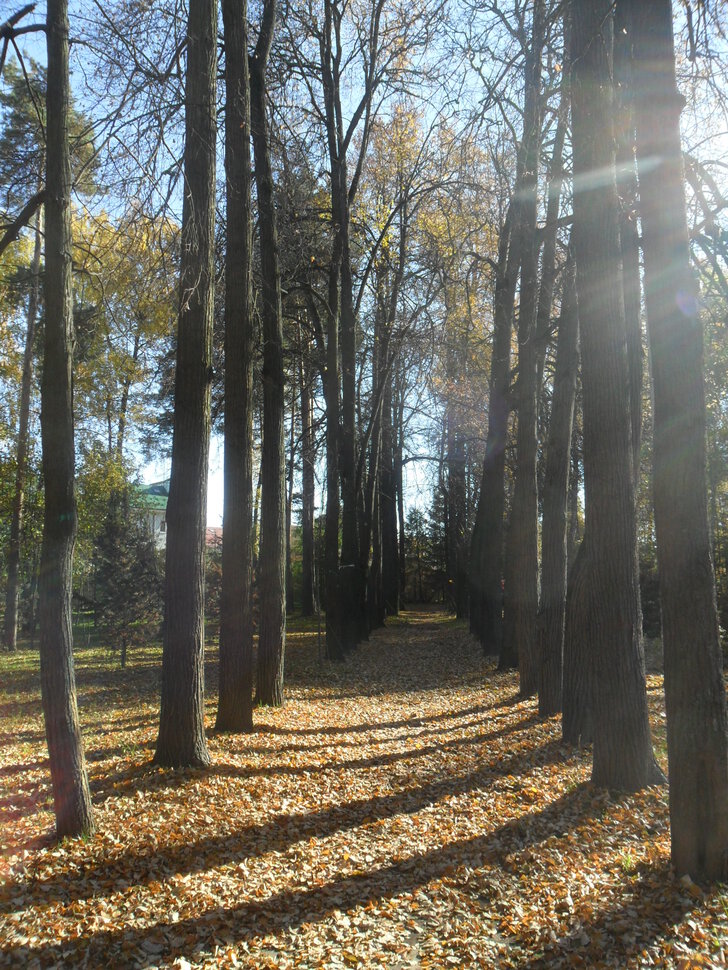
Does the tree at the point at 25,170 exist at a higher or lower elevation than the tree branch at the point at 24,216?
higher

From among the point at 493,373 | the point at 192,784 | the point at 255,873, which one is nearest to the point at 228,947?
the point at 255,873

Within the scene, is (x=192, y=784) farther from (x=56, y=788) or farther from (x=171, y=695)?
(x=56, y=788)

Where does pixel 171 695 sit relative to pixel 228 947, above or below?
above

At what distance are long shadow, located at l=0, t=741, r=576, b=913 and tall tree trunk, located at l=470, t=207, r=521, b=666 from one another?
8454mm

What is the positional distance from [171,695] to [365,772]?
2.32 m

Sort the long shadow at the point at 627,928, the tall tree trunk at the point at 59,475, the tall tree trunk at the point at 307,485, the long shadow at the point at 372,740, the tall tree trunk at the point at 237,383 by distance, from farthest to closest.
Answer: the tall tree trunk at the point at 307,485
the tall tree trunk at the point at 237,383
the long shadow at the point at 372,740
the tall tree trunk at the point at 59,475
the long shadow at the point at 627,928

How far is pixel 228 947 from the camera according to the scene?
167 inches

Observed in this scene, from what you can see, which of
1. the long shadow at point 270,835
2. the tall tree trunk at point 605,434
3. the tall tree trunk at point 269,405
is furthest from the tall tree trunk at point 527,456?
the tall tree trunk at point 605,434

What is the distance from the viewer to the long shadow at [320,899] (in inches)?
163

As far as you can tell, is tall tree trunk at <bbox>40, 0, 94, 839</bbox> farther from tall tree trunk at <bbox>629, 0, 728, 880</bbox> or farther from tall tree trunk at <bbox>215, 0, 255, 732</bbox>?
tall tree trunk at <bbox>629, 0, 728, 880</bbox>

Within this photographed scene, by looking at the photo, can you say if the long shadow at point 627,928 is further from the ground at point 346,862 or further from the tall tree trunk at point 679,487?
the tall tree trunk at point 679,487

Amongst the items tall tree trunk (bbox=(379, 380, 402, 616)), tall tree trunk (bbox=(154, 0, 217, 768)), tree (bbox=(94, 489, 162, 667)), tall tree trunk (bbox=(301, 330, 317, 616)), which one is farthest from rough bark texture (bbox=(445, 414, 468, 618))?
tall tree trunk (bbox=(154, 0, 217, 768))

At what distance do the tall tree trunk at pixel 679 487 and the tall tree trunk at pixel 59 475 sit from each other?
4.01 meters

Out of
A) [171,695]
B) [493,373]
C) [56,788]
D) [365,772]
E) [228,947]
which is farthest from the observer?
[493,373]
